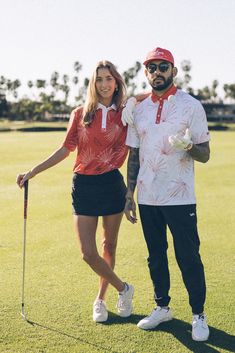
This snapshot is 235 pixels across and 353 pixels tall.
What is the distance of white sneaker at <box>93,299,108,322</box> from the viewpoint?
477cm

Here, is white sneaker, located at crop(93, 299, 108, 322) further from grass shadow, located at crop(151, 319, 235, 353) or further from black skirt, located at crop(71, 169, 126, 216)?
black skirt, located at crop(71, 169, 126, 216)

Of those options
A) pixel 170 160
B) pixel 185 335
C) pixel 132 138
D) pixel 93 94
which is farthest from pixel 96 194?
pixel 185 335

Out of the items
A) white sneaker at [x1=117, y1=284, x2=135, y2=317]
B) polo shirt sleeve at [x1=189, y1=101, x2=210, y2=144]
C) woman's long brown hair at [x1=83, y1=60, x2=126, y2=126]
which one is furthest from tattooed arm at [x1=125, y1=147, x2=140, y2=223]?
white sneaker at [x1=117, y1=284, x2=135, y2=317]

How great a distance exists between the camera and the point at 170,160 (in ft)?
14.4

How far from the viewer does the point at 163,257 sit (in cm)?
471

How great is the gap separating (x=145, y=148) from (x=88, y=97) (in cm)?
69

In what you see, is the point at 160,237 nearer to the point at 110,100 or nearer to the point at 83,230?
the point at 83,230

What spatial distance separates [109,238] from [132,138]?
97 centimetres

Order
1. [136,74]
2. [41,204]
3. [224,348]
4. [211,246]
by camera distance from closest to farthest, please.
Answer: [224,348] → [211,246] → [41,204] → [136,74]

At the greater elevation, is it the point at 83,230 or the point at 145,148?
the point at 145,148

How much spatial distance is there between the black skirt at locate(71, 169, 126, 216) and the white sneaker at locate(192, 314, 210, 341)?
1141 mm

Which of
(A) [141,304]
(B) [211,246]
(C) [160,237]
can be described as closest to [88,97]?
(C) [160,237]

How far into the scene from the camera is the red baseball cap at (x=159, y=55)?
4363mm

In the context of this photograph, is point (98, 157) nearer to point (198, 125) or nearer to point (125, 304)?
point (198, 125)
